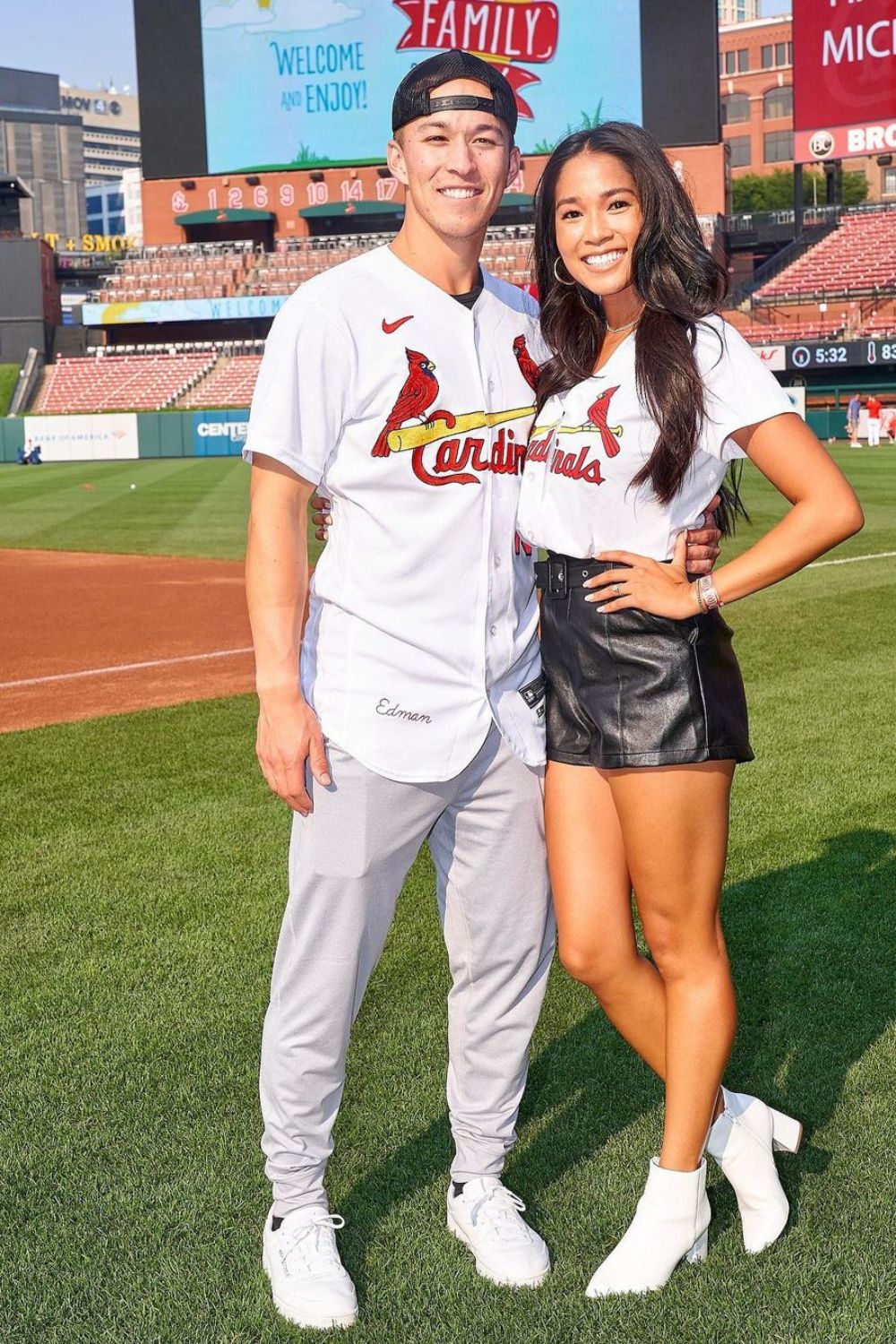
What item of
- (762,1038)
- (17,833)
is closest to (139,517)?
(17,833)

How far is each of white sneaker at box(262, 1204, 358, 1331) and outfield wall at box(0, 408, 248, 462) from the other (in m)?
40.7

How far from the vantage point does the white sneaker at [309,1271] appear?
2.49m

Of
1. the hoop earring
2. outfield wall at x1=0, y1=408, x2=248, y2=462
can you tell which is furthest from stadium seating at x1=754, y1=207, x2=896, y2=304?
the hoop earring

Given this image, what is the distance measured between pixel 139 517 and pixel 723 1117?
1867 cm

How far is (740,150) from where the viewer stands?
93.8m

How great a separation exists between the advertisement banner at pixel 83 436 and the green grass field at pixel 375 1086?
38.2 m

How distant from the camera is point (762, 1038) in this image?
3.65 metres

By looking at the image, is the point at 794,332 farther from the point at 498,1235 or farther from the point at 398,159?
the point at 498,1235

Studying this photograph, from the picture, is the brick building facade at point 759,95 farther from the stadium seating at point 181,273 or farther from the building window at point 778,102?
the stadium seating at point 181,273

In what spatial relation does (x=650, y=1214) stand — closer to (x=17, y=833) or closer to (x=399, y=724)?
(x=399, y=724)

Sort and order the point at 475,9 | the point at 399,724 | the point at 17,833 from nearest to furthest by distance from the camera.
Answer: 1. the point at 399,724
2. the point at 17,833
3. the point at 475,9

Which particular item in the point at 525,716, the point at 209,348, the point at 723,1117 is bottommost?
the point at 723,1117

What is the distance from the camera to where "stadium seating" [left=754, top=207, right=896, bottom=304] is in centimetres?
4588

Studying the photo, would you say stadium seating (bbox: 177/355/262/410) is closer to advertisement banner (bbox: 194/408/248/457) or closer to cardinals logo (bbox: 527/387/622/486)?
advertisement banner (bbox: 194/408/248/457)
